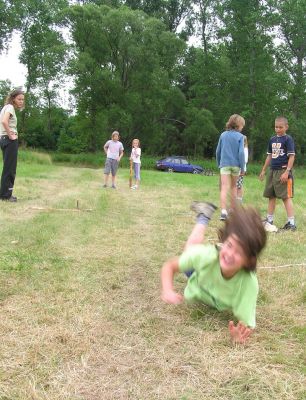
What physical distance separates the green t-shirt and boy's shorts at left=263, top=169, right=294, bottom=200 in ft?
11.5

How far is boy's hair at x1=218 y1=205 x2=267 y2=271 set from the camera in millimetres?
2484

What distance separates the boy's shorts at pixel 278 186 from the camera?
6.02 metres

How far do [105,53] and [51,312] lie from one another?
33.0 metres

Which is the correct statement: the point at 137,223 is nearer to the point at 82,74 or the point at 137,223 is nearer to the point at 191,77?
the point at 82,74

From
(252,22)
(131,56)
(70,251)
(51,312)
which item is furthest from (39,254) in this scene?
(252,22)

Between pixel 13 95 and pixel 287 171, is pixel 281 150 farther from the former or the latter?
pixel 13 95

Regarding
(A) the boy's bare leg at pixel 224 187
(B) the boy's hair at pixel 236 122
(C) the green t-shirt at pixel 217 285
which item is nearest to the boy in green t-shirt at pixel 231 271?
(C) the green t-shirt at pixel 217 285

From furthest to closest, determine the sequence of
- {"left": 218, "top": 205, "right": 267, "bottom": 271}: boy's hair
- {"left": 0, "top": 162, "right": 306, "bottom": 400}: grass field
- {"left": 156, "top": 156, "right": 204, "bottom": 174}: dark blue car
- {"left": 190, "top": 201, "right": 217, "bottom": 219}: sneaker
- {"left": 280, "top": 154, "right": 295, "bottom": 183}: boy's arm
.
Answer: {"left": 156, "top": 156, "right": 204, "bottom": 174}: dark blue car < {"left": 280, "top": 154, "right": 295, "bottom": 183}: boy's arm < {"left": 190, "top": 201, "right": 217, "bottom": 219}: sneaker < {"left": 218, "top": 205, "right": 267, "bottom": 271}: boy's hair < {"left": 0, "top": 162, "right": 306, "bottom": 400}: grass field

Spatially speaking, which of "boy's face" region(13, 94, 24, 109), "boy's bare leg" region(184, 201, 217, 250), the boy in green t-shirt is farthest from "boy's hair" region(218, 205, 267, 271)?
"boy's face" region(13, 94, 24, 109)

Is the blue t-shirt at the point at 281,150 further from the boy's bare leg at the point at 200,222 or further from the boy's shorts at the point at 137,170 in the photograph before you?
the boy's shorts at the point at 137,170

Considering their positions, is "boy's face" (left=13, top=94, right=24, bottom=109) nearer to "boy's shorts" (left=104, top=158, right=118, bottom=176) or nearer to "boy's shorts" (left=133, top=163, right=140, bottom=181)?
"boy's shorts" (left=104, top=158, right=118, bottom=176)

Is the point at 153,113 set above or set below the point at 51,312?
above

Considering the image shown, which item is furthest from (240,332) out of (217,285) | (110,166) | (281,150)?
(110,166)

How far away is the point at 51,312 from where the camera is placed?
2.82m
